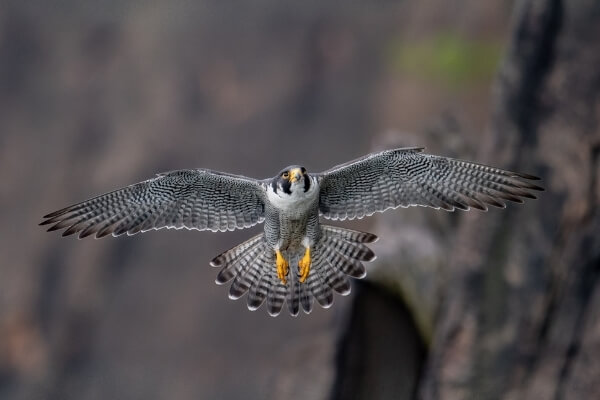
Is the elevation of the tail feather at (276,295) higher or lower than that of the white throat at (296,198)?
lower

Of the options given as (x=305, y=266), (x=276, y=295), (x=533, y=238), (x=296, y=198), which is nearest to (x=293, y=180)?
(x=296, y=198)

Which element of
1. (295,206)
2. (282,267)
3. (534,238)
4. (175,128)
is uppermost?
(175,128)

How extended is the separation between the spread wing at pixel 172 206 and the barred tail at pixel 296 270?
0.32 metres

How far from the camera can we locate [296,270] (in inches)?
352

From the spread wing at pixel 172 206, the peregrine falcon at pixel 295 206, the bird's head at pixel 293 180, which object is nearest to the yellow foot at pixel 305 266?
the peregrine falcon at pixel 295 206

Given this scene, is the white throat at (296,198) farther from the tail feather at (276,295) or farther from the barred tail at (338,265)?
the tail feather at (276,295)

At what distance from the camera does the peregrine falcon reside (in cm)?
831

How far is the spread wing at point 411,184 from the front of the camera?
8312 millimetres

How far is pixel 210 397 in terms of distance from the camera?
17.5 metres

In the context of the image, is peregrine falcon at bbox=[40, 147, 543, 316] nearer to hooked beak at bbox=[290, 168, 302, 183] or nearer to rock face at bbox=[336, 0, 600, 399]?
hooked beak at bbox=[290, 168, 302, 183]

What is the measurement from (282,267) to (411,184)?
1.29 meters

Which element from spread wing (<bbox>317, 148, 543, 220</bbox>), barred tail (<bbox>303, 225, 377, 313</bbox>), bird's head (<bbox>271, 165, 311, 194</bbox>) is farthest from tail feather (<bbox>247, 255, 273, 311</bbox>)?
bird's head (<bbox>271, 165, 311, 194</bbox>)

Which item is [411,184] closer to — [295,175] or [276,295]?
[295,175]

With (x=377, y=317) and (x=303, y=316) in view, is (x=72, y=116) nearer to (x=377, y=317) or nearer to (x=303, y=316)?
(x=303, y=316)
